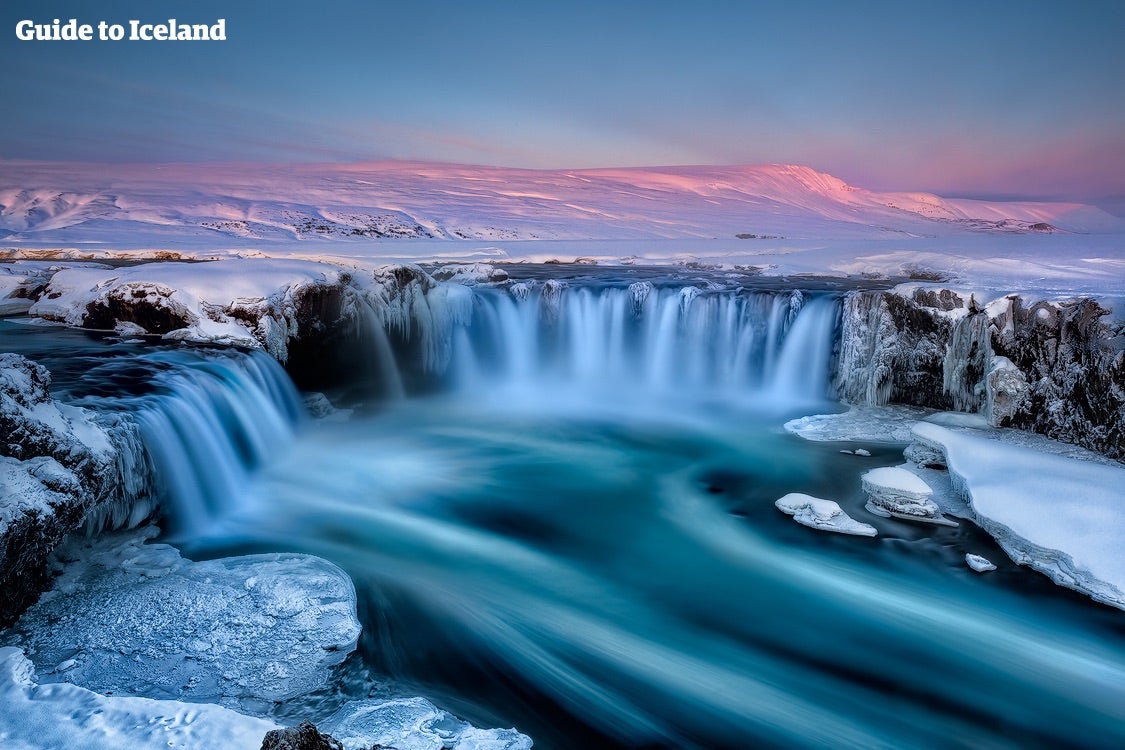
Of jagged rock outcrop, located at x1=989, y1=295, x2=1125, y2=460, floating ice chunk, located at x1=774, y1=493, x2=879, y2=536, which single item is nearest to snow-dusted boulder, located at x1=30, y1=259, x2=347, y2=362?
floating ice chunk, located at x1=774, y1=493, x2=879, y2=536

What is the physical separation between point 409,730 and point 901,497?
394cm

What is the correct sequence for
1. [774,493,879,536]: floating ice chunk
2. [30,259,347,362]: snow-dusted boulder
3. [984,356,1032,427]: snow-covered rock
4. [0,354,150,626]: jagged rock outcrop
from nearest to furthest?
[0,354,150,626]: jagged rock outcrop
[774,493,879,536]: floating ice chunk
[984,356,1032,427]: snow-covered rock
[30,259,347,362]: snow-dusted boulder

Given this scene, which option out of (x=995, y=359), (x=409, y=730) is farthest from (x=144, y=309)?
(x=995, y=359)

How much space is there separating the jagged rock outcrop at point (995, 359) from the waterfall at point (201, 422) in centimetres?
659

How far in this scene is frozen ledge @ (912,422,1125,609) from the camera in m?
4.04

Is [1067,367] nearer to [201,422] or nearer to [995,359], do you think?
[995,359]

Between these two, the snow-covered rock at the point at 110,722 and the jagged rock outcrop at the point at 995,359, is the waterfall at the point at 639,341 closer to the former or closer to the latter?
the jagged rock outcrop at the point at 995,359

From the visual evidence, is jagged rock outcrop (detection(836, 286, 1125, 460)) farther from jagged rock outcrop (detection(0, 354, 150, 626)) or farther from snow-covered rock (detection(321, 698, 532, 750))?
jagged rock outcrop (detection(0, 354, 150, 626))

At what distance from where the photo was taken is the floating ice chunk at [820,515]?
481 centimetres

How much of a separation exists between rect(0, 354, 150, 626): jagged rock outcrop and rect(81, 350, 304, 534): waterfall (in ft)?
1.10

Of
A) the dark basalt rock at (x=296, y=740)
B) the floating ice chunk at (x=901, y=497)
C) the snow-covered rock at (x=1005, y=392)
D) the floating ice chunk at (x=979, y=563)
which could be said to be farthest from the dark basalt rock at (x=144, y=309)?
the snow-covered rock at (x=1005, y=392)

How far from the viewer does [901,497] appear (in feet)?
16.3

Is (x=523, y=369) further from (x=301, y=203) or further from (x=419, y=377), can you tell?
(x=301, y=203)

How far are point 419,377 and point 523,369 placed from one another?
5.13 feet
